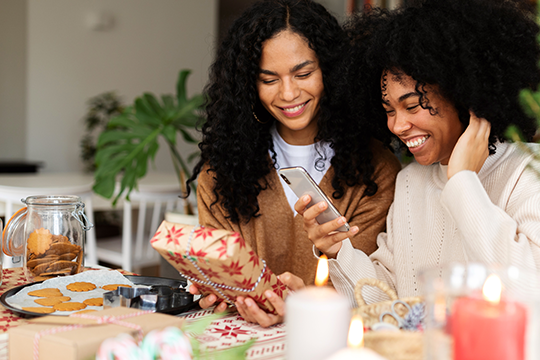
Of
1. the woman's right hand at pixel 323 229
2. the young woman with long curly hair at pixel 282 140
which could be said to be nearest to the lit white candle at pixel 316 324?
the woman's right hand at pixel 323 229

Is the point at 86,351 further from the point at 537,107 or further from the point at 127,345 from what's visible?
the point at 537,107

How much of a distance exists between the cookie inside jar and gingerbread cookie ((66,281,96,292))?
76 mm

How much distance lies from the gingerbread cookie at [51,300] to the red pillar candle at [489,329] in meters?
0.74

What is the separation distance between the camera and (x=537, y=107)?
55cm

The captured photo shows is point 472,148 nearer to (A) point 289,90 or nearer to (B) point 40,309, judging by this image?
(A) point 289,90

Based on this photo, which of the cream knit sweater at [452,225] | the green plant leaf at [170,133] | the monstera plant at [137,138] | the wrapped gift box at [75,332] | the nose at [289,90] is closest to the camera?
the wrapped gift box at [75,332]

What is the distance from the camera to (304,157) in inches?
62.4

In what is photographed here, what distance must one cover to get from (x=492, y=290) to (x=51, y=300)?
789 millimetres

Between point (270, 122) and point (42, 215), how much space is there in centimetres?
79

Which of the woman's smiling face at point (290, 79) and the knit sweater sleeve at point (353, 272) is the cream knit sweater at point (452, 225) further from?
the woman's smiling face at point (290, 79)

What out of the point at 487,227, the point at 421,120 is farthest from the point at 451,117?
the point at 487,227

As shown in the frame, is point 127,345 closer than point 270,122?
Yes

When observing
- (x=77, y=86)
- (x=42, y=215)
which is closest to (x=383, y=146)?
(x=42, y=215)

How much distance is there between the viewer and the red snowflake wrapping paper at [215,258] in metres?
0.78
